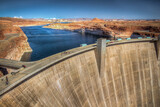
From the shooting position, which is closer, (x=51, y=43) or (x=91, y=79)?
(x=91, y=79)

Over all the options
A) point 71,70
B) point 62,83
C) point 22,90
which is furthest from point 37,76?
point 71,70

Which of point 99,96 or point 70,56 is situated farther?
point 99,96

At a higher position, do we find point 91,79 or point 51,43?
point 51,43

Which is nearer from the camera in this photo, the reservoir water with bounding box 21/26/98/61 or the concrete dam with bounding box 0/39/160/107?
the concrete dam with bounding box 0/39/160/107

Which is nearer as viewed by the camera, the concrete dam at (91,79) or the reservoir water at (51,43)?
the concrete dam at (91,79)

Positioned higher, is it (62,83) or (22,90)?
(22,90)

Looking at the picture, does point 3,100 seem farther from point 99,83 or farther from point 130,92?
point 130,92

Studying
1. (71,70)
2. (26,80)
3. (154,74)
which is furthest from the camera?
(154,74)

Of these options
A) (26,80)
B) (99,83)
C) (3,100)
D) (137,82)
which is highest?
(26,80)
